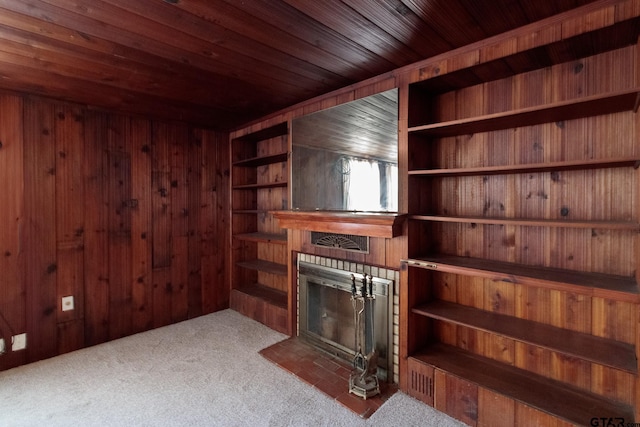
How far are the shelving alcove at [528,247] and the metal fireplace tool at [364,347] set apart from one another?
24cm

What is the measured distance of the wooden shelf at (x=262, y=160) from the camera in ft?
10.3

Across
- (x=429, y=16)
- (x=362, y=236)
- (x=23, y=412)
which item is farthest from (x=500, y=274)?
→ (x=23, y=412)

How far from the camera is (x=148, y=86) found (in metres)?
2.27

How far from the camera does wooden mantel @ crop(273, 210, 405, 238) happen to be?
1964mm

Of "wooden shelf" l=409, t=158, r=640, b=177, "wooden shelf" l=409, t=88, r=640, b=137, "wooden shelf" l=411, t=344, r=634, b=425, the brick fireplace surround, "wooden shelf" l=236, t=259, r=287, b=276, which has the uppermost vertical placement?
"wooden shelf" l=409, t=88, r=640, b=137

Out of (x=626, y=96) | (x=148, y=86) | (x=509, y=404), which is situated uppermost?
(x=148, y=86)

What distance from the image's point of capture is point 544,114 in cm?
161

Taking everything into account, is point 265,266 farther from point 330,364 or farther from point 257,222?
point 330,364

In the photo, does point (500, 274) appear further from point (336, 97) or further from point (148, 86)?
point (148, 86)

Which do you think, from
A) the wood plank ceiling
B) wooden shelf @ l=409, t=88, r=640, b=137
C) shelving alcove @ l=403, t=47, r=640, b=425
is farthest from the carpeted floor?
the wood plank ceiling

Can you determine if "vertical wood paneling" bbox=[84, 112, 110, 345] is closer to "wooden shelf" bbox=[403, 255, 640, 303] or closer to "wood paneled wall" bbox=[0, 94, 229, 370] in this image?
"wood paneled wall" bbox=[0, 94, 229, 370]

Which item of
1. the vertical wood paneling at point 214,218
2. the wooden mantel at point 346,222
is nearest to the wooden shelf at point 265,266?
the vertical wood paneling at point 214,218

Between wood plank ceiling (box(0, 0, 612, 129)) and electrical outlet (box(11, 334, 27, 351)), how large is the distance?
1.99 meters

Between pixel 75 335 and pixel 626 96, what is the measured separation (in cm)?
419
